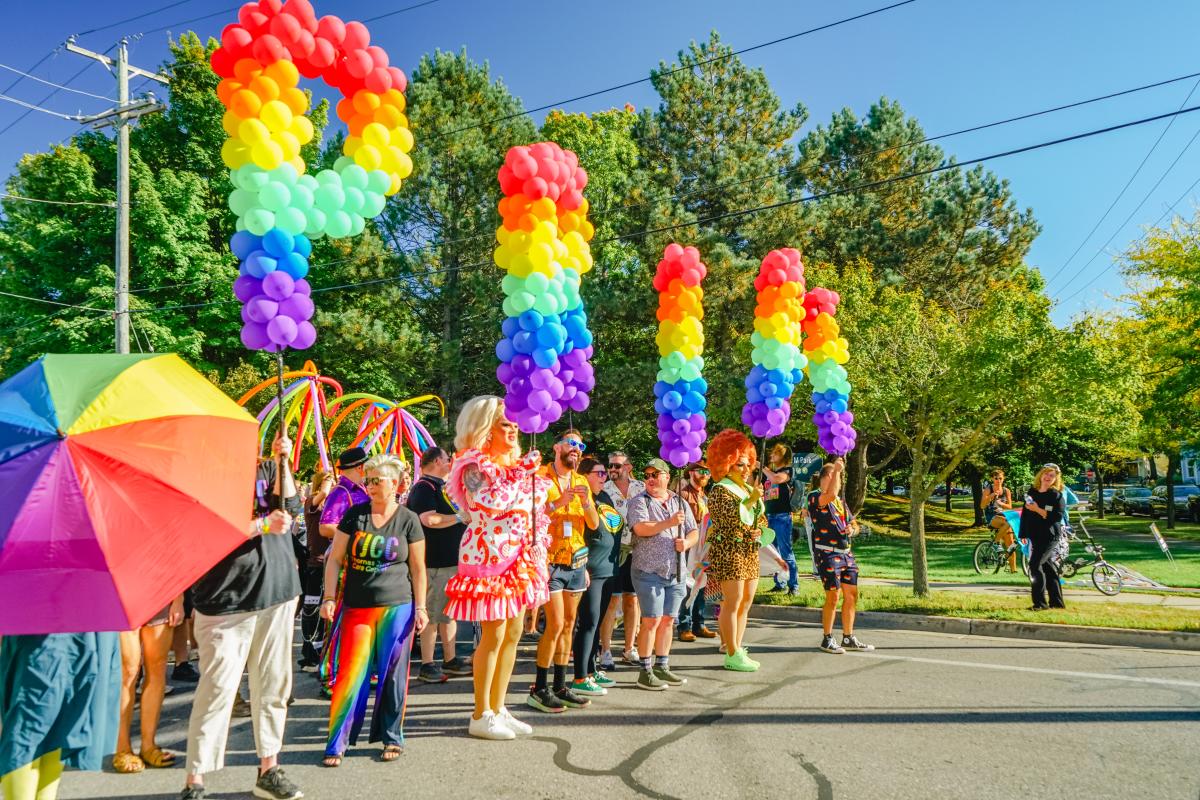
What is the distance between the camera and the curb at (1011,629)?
7910mm

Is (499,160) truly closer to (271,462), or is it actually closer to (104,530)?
(271,462)

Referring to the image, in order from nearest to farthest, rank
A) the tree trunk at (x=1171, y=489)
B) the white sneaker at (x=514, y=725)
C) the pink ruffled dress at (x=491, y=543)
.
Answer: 1. the pink ruffled dress at (x=491, y=543)
2. the white sneaker at (x=514, y=725)
3. the tree trunk at (x=1171, y=489)

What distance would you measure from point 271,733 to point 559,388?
4930 millimetres

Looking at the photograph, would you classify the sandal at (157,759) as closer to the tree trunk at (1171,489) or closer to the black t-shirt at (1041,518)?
the black t-shirt at (1041,518)

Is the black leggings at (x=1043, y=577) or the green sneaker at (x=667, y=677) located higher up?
the black leggings at (x=1043, y=577)

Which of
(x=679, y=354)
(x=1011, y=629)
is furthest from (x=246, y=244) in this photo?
(x=1011, y=629)

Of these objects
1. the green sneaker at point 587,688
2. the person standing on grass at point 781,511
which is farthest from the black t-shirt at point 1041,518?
the green sneaker at point 587,688

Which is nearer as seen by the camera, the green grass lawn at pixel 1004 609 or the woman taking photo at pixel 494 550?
the woman taking photo at pixel 494 550

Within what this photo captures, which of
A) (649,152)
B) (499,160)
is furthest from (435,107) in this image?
(649,152)

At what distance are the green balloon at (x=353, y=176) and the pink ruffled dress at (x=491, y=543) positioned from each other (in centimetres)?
371

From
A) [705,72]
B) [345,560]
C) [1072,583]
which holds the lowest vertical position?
[1072,583]

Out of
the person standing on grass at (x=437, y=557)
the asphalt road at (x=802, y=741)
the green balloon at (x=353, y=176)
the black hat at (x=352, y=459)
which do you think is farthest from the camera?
the green balloon at (x=353, y=176)

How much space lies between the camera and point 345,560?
4664 mm

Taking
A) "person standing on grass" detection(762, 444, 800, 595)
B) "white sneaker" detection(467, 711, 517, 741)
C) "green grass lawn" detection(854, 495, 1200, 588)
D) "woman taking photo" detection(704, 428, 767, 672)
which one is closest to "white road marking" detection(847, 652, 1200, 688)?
"woman taking photo" detection(704, 428, 767, 672)
